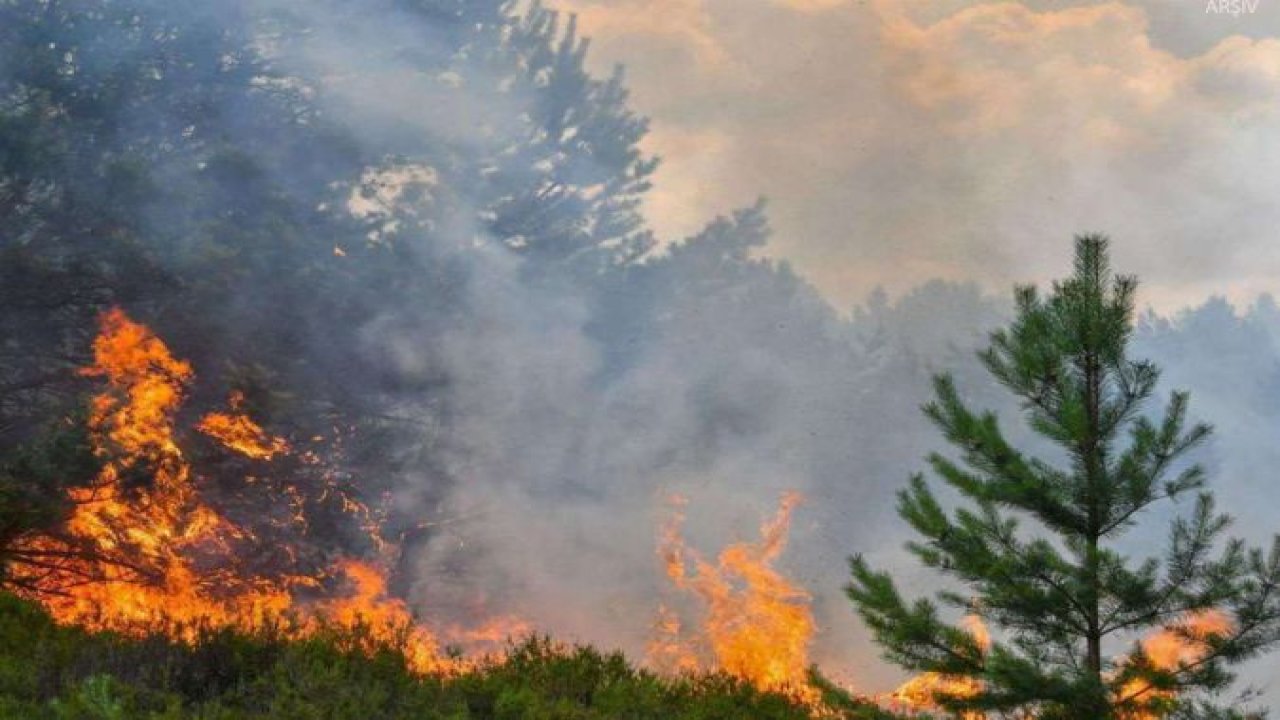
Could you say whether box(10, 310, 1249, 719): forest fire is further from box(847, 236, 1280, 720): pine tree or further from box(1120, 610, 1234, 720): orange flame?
box(1120, 610, 1234, 720): orange flame

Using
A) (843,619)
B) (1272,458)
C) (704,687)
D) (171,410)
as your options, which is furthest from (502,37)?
(1272,458)

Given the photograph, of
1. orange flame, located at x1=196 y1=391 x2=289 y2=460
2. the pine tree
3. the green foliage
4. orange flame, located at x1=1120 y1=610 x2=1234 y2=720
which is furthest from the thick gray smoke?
orange flame, located at x1=1120 y1=610 x2=1234 y2=720

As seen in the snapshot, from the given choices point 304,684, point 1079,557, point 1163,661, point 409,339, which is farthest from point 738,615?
point 304,684

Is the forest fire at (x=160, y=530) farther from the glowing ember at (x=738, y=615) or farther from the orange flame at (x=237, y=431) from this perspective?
the glowing ember at (x=738, y=615)

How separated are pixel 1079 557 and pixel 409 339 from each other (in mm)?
13442

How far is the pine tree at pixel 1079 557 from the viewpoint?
812 cm

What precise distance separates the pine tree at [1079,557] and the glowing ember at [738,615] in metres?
13.6

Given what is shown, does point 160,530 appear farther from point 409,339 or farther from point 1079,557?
point 1079,557

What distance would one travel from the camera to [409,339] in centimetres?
1986

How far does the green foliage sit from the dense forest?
6 centimetres

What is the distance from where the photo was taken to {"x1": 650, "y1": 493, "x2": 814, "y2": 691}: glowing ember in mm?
23078

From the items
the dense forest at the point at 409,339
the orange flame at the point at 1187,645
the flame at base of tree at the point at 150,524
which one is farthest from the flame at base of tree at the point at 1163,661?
the flame at base of tree at the point at 150,524

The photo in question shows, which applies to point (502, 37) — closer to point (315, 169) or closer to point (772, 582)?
point (315, 169)

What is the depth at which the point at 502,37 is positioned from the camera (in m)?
27.1
